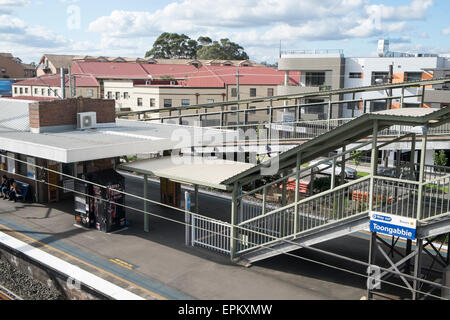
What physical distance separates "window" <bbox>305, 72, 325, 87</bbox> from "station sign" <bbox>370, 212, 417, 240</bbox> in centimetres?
3754

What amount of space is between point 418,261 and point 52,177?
15.1m

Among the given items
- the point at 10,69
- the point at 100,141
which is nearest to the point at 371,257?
the point at 100,141

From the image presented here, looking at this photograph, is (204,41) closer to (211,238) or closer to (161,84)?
(161,84)

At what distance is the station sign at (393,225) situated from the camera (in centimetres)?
1022

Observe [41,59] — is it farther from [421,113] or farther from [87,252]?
[421,113]

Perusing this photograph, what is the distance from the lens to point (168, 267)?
13.0 m

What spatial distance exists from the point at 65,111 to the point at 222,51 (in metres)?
91.0

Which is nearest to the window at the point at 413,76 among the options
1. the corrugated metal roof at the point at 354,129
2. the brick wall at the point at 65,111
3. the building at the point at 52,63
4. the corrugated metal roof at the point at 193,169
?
the brick wall at the point at 65,111

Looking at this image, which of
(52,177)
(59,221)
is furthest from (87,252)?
(52,177)

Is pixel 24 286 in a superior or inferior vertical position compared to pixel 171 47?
inferior

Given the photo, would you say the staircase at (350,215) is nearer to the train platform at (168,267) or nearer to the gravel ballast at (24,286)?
the train platform at (168,267)

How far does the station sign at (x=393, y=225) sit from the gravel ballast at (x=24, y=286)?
855 centimetres

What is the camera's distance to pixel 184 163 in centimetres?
1642

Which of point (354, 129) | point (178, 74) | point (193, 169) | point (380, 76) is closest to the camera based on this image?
point (354, 129)
